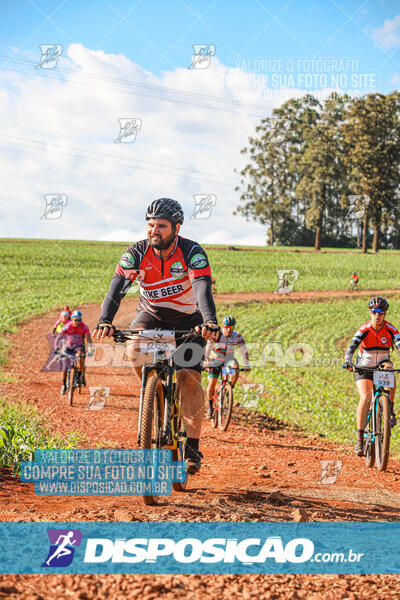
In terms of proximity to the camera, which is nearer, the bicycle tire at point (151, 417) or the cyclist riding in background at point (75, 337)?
the bicycle tire at point (151, 417)

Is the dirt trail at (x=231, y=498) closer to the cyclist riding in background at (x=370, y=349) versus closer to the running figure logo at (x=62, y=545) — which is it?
the running figure logo at (x=62, y=545)

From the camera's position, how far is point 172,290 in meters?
5.34

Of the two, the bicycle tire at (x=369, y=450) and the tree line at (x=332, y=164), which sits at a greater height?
the tree line at (x=332, y=164)

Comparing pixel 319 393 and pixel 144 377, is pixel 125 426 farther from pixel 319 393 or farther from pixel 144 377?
pixel 319 393

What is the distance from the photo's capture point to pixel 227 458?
27.5 feet

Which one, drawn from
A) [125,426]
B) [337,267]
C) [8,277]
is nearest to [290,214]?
[337,267]

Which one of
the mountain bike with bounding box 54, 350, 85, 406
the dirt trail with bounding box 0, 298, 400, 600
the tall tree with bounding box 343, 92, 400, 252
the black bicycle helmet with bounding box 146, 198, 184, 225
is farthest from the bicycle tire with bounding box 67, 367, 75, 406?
the tall tree with bounding box 343, 92, 400, 252

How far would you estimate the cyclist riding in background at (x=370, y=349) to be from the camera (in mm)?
8125

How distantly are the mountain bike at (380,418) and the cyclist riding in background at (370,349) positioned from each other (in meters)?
0.12

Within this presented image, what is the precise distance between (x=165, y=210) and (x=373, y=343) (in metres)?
4.52

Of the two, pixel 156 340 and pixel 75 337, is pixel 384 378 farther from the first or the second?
pixel 75 337

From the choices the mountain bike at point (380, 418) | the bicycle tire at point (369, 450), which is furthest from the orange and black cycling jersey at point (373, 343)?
the bicycle tire at point (369, 450)

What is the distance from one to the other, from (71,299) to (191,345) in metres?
31.4

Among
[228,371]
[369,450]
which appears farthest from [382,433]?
[228,371]
